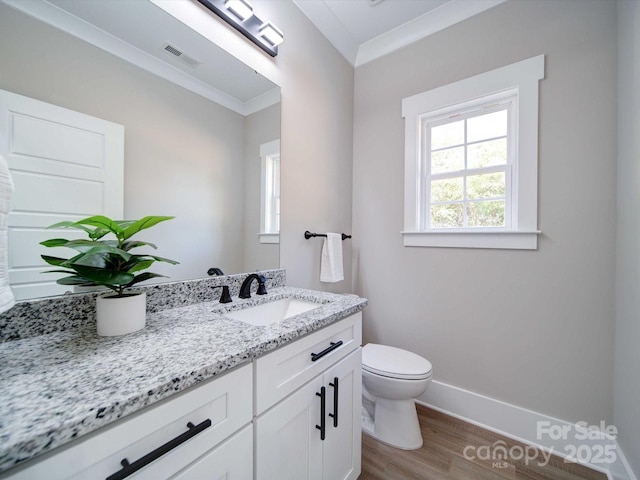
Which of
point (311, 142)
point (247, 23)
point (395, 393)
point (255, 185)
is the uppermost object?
point (247, 23)

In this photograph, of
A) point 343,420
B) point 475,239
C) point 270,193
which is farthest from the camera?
point 475,239

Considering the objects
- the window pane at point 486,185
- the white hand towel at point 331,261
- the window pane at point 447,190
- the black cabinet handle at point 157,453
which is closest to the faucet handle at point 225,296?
the black cabinet handle at point 157,453

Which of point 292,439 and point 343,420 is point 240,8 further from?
point 343,420

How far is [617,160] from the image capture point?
1.30 m

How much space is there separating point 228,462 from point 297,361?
11.8 inches

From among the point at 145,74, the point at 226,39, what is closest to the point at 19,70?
the point at 145,74

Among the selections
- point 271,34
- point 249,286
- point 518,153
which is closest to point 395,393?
point 249,286

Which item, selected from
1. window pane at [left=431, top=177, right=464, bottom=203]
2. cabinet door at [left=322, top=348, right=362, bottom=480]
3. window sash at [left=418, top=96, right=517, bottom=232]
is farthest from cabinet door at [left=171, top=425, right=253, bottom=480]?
window pane at [left=431, top=177, right=464, bottom=203]

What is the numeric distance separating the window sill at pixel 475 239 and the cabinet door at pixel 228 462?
159cm

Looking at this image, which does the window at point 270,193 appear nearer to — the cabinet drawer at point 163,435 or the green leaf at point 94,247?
the green leaf at point 94,247

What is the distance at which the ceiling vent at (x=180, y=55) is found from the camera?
1.05 meters

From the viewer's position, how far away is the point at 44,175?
77cm

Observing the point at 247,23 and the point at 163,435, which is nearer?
the point at 163,435

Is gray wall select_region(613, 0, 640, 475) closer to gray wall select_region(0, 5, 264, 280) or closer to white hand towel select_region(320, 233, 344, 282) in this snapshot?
white hand towel select_region(320, 233, 344, 282)
